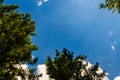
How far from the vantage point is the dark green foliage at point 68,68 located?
104 feet

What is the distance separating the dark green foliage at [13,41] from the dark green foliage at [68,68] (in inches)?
345

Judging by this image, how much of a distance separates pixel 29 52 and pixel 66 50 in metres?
11.4

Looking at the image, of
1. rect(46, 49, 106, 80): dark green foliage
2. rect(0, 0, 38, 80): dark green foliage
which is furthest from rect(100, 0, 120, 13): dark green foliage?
rect(46, 49, 106, 80): dark green foliage

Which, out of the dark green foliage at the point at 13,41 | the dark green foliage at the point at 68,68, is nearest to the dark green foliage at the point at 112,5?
the dark green foliage at the point at 13,41

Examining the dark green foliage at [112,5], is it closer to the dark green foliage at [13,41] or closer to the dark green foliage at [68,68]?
the dark green foliage at [13,41]

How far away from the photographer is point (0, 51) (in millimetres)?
19984

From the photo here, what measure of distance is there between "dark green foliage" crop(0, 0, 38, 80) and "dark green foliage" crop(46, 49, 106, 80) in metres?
8.77

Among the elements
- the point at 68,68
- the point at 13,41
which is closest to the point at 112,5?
the point at 13,41

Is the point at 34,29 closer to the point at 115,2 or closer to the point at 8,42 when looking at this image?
the point at 8,42

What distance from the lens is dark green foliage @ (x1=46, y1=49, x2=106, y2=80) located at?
104ft

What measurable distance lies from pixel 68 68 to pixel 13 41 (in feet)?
39.4

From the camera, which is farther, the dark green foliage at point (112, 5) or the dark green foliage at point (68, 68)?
the dark green foliage at point (68, 68)

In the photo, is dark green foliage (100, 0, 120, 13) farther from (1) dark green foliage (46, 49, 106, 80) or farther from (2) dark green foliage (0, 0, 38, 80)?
(1) dark green foliage (46, 49, 106, 80)

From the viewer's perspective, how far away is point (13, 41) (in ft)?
68.2
